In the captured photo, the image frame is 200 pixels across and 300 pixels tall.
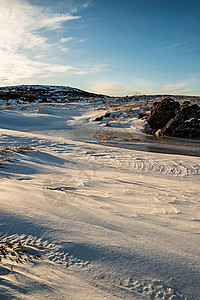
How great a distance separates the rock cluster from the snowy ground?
8951 mm

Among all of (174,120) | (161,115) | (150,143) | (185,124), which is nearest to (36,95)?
(161,115)

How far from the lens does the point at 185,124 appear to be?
482 inches

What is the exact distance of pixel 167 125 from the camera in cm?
1284

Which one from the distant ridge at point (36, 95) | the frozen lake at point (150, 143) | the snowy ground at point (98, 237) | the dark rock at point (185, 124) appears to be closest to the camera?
the snowy ground at point (98, 237)

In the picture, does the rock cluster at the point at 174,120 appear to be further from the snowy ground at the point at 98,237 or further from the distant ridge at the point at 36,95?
the distant ridge at the point at 36,95

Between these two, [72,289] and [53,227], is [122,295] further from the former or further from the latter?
[53,227]

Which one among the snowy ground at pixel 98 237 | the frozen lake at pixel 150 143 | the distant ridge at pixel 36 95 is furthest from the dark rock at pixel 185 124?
the distant ridge at pixel 36 95

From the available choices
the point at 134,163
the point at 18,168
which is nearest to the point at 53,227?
the point at 18,168

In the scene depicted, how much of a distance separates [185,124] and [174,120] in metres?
0.77

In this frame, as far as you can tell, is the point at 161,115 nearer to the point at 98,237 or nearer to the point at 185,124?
the point at 185,124

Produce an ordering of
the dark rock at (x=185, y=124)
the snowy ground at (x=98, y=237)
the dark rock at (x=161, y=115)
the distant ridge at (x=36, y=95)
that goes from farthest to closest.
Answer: the distant ridge at (x=36, y=95), the dark rock at (x=161, y=115), the dark rock at (x=185, y=124), the snowy ground at (x=98, y=237)

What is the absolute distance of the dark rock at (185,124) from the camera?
39.6 feet

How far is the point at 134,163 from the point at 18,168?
3.36m

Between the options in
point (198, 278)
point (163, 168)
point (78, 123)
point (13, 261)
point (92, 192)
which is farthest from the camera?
point (78, 123)
